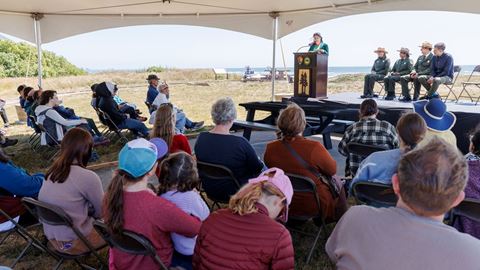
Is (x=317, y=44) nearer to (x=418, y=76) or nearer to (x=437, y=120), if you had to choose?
(x=418, y=76)

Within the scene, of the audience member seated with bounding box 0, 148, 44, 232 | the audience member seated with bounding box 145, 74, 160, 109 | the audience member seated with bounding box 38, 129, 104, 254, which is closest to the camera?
the audience member seated with bounding box 38, 129, 104, 254

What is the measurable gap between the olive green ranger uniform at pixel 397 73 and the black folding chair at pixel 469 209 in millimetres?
6501

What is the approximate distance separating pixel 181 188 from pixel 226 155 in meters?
0.88

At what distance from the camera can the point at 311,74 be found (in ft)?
25.6

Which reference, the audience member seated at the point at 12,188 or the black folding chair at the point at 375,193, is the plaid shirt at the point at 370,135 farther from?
the audience member seated at the point at 12,188

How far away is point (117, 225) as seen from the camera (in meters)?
1.72

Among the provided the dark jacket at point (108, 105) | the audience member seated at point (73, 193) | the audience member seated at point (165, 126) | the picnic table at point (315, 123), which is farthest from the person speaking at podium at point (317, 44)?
the audience member seated at point (73, 193)

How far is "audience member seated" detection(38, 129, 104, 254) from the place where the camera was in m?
2.23

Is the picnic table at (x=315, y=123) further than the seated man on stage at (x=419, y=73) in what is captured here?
No

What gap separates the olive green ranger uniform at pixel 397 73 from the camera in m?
8.13

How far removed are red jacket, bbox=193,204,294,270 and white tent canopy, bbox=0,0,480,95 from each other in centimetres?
636

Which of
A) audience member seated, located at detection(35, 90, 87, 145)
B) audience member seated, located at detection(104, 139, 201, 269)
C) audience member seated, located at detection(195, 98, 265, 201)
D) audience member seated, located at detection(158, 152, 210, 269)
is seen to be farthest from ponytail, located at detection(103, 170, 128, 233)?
audience member seated, located at detection(35, 90, 87, 145)

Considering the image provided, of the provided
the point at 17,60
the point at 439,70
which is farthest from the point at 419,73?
the point at 17,60

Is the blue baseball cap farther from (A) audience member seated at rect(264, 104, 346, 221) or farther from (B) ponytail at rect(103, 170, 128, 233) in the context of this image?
(A) audience member seated at rect(264, 104, 346, 221)
